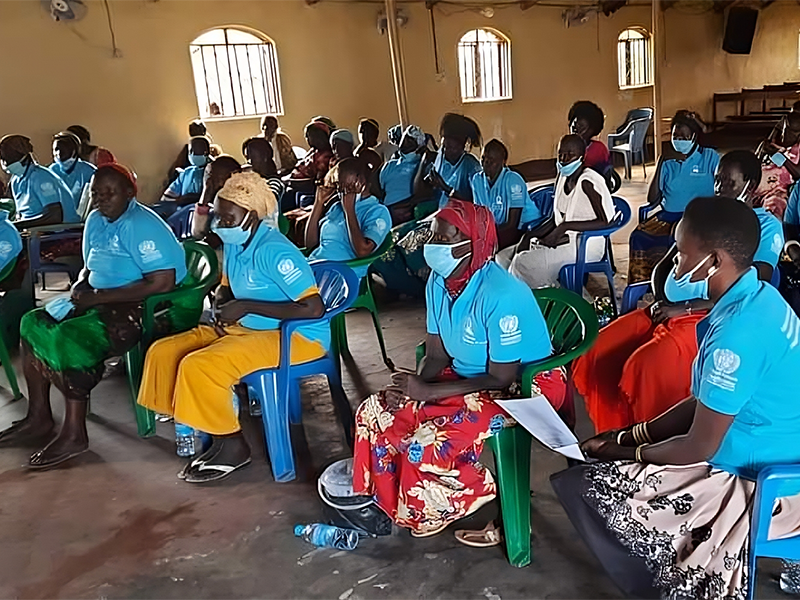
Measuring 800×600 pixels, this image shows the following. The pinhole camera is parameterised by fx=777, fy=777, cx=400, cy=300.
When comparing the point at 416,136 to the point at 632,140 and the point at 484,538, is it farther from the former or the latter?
the point at 632,140

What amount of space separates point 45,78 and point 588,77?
7943mm

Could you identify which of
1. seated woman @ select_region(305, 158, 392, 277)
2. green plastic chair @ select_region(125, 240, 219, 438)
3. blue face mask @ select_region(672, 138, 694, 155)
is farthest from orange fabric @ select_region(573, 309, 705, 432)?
blue face mask @ select_region(672, 138, 694, 155)

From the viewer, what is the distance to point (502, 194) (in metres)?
4.45

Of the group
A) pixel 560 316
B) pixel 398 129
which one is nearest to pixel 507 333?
pixel 560 316

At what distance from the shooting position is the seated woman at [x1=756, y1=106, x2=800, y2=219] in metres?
4.22

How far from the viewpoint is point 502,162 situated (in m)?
4.53

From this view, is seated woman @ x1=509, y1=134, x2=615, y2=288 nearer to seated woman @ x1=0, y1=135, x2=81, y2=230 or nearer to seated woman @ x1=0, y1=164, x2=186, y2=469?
seated woman @ x1=0, y1=164, x2=186, y2=469

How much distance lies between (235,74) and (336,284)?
6291mm

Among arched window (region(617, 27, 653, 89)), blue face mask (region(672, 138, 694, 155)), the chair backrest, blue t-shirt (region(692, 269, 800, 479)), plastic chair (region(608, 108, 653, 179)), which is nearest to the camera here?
blue t-shirt (region(692, 269, 800, 479))

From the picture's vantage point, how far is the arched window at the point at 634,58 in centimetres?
1267

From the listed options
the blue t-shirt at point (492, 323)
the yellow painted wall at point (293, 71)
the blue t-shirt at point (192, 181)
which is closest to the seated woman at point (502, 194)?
the blue t-shirt at point (492, 323)

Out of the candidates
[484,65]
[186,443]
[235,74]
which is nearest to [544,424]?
[186,443]

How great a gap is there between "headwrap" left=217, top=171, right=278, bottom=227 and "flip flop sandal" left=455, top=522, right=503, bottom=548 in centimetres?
127

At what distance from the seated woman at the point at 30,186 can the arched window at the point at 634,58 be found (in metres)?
9.88
